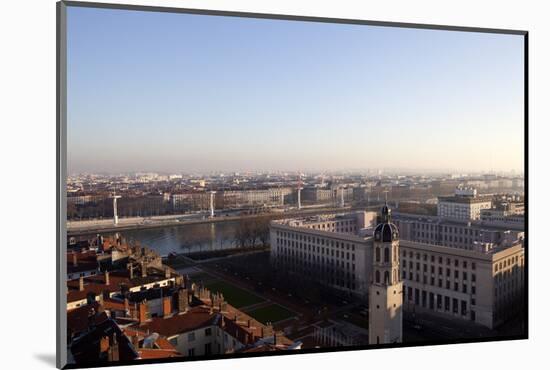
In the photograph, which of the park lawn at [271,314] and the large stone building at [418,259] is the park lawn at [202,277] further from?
the large stone building at [418,259]

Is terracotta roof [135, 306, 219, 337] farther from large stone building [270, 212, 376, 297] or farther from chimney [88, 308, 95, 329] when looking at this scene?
large stone building [270, 212, 376, 297]

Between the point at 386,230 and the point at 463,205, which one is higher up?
the point at 463,205

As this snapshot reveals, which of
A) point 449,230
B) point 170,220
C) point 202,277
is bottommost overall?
point 202,277

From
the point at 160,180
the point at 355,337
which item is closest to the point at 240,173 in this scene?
the point at 160,180

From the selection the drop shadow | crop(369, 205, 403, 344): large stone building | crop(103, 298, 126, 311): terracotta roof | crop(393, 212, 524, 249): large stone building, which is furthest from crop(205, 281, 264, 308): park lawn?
crop(393, 212, 524, 249): large stone building

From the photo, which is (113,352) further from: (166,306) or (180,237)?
(180,237)

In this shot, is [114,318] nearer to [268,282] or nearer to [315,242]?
[268,282]

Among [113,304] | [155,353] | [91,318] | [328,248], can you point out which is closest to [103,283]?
[113,304]
